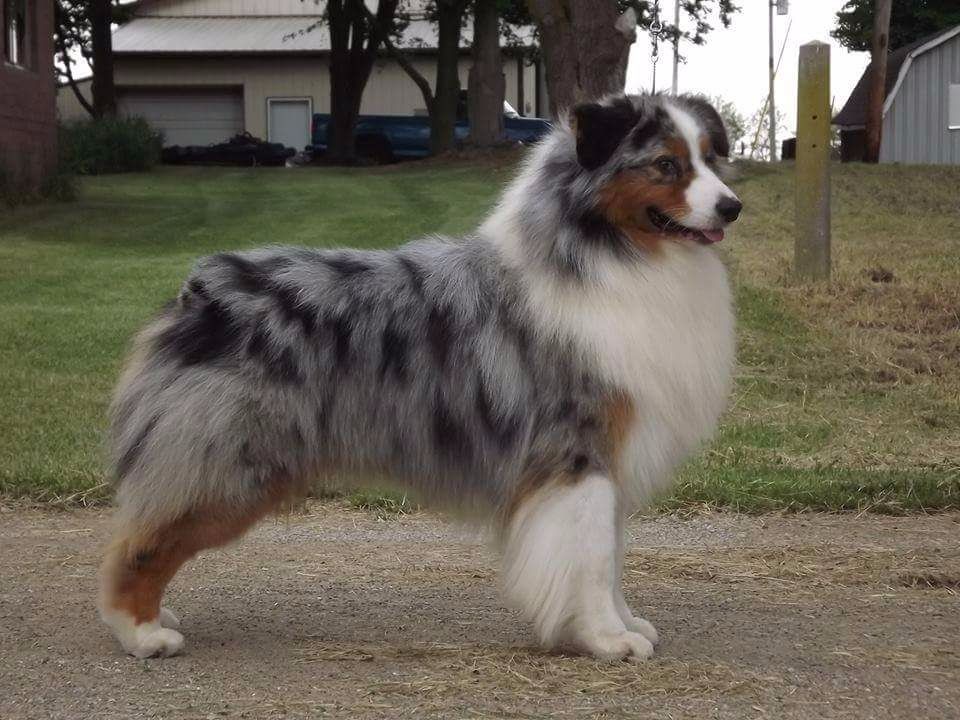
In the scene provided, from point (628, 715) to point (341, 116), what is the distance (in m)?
32.8

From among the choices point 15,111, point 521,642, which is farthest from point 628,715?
point 15,111

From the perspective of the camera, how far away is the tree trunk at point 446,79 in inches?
1304

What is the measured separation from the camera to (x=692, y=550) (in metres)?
6.45

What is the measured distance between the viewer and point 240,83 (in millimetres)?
52625

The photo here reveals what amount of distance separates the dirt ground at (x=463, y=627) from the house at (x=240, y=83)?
147ft

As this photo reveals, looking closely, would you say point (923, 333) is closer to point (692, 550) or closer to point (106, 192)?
point (692, 550)

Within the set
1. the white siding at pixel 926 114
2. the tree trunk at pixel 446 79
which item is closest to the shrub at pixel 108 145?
the tree trunk at pixel 446 79

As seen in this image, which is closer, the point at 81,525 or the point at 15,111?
the point at 81,525

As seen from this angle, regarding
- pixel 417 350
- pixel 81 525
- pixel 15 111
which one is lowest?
pixel 81 525

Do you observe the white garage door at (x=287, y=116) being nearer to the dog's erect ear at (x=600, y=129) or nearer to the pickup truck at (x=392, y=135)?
the pickup truck at (x=392, y=135)

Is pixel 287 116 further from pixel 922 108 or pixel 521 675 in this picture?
pixel 521 675

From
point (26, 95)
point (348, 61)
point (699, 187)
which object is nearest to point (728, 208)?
point (699, 187)

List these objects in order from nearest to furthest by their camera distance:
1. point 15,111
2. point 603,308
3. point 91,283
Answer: point 603,308
point 91,283
point 15,111

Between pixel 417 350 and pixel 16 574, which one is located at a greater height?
pixel 417 350
